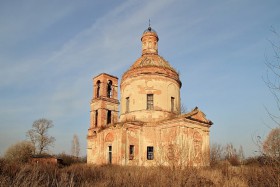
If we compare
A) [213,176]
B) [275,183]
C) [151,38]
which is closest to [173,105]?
[151,38]

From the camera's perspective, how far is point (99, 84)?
2552cm

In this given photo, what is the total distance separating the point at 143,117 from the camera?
22.0 metres

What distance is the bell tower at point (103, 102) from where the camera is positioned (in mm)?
23995

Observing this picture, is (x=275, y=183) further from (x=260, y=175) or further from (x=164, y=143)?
(x=164, y=143)

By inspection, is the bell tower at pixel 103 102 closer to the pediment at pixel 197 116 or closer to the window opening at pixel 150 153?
the window opening at pixel 150 153

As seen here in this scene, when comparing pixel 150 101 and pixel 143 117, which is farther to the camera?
pixel 150 101

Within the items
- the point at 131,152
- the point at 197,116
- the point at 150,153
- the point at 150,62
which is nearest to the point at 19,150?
the point at 131,152

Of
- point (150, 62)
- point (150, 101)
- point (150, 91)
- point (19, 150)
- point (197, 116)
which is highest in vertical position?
point (150, 62)

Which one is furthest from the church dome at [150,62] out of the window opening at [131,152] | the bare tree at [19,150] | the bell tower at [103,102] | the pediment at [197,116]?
the bare tree at [19,150]

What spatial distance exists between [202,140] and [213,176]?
11110 mm

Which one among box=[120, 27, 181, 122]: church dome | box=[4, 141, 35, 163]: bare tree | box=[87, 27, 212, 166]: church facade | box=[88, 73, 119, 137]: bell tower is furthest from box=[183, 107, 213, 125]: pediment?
A: box=[4, 141, 35, 163]: bare tree

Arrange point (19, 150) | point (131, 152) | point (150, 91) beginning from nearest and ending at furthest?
1. point (131, 152)
2. point (150, 91)
3. point (19, 150)

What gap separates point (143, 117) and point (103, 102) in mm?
4540

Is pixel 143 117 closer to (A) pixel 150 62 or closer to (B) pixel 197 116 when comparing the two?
(B) pixel 197 116
